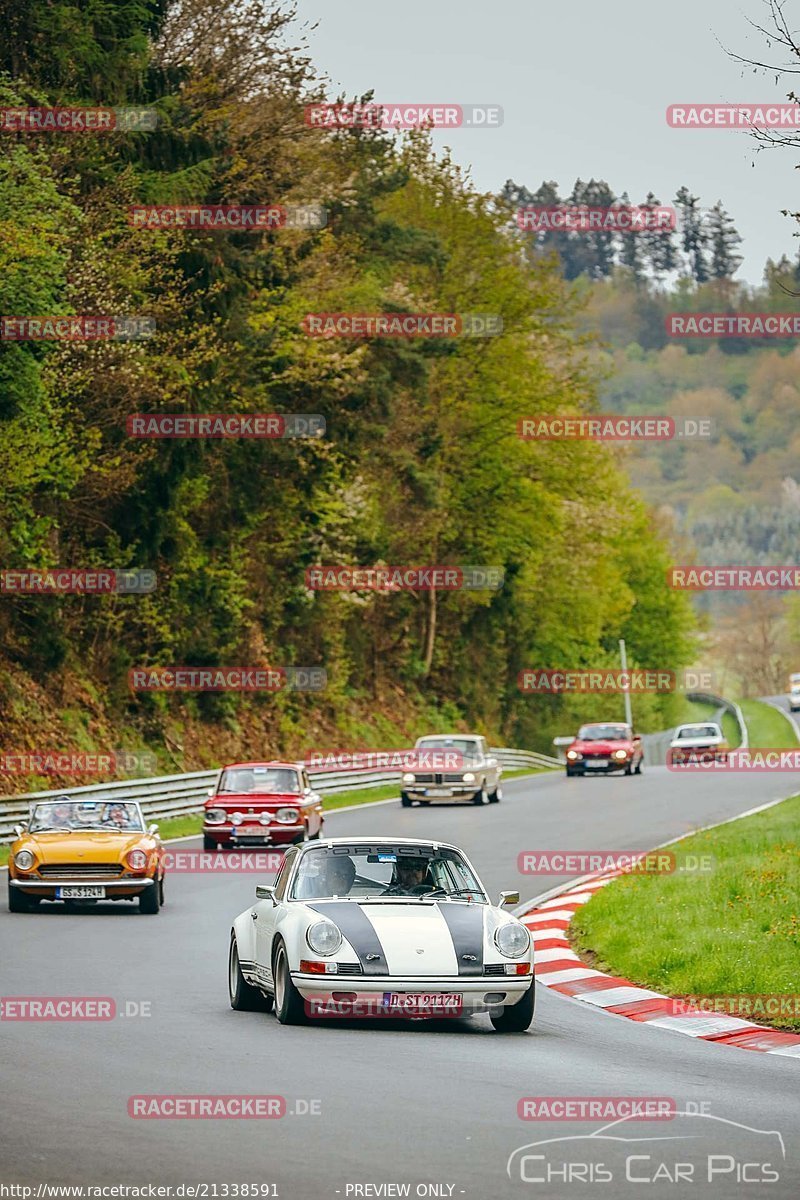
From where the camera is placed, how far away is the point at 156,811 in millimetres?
37219

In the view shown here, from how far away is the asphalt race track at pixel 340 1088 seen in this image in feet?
25.2

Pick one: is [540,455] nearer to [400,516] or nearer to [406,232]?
[400,516]

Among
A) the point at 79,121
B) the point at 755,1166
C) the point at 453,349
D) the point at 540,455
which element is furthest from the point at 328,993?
the point at 540,455

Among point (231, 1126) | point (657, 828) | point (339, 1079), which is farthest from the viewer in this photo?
point (657, 828)

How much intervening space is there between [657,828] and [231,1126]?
25.1m
